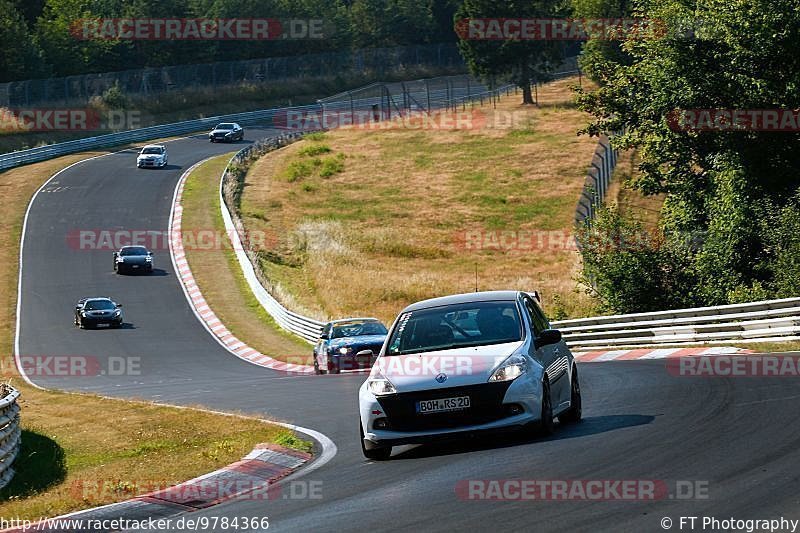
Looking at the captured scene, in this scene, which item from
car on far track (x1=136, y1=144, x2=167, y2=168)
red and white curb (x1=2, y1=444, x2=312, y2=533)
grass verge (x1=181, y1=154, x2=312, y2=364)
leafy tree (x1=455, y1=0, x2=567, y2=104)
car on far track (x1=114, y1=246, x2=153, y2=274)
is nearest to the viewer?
red and white curb (x1=2, y1=444, x2=312, y2=533)

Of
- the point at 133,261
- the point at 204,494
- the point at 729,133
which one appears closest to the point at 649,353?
the point at 729,133

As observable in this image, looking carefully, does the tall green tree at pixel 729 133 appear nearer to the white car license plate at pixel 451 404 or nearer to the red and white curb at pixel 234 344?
the red and white curb at pixel 234 344

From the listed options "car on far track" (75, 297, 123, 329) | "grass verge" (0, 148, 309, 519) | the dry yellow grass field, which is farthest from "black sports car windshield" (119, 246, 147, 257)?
"grass verge" (0, 148, 309, 519)

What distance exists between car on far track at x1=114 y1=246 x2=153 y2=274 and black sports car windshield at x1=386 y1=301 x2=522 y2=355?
125ft

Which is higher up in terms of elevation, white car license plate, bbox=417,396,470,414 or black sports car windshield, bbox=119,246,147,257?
white car license plate, bbox=417,396,470,414

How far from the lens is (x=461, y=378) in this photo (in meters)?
11.5

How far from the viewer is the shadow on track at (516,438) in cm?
1185

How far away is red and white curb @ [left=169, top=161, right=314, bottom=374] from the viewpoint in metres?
33.6

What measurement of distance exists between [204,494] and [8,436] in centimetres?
493

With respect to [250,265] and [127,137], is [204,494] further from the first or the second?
[127,137]

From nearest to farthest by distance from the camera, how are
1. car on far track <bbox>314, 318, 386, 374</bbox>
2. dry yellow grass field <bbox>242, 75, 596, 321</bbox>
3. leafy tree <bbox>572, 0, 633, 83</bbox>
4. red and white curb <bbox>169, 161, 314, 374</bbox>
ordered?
car on far track <bbox>314, 318, 386, 374</bbox> < red and white curb <bbox>169, 161, 314, 374</bbox> < dry yellow grass field <bbox>242, 75, 596, 321</bbox> < leafy tree <bbox>572, 0, 633, 83</bbox>

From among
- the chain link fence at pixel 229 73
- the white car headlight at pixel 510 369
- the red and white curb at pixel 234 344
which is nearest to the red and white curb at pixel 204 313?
the red and white curb at pixel 234 344

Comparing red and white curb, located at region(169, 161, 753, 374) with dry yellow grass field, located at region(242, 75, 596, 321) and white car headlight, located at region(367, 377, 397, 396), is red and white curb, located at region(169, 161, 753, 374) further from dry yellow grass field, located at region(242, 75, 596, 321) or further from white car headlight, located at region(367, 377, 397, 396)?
white car headlight, located at region(367, 377, 397, 396)

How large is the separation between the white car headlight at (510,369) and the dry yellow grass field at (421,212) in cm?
2197
